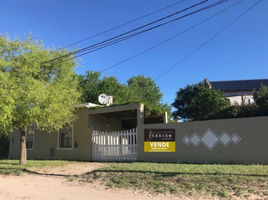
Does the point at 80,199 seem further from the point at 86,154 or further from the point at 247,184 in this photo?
the point at 86,154

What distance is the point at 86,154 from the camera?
1412cm

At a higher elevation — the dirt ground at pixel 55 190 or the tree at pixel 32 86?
the tree at pixel 32 86

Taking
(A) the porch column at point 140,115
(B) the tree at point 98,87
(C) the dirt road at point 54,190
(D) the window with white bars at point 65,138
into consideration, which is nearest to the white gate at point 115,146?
(A) the porch column at point 140,115

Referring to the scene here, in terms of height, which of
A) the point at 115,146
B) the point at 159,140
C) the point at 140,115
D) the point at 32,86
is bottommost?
the point at 115,146

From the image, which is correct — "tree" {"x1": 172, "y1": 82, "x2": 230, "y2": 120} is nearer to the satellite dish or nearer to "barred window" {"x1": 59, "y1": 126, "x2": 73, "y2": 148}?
the satellite dish

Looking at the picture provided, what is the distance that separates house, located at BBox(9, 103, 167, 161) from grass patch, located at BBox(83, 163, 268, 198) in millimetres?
4404

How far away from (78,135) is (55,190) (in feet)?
24.1

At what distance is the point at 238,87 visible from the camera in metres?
32.6

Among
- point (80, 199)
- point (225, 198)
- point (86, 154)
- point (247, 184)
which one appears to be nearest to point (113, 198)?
point (80, 199)

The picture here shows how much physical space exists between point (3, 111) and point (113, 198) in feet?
19.5

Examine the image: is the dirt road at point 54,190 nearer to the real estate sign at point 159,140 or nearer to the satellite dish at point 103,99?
the real estate sign at point 159,140

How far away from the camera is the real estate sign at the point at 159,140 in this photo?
11453 mm

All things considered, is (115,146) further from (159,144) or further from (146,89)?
(146,89)

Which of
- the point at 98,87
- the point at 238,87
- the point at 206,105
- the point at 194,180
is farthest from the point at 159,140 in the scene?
the point at 238,87
